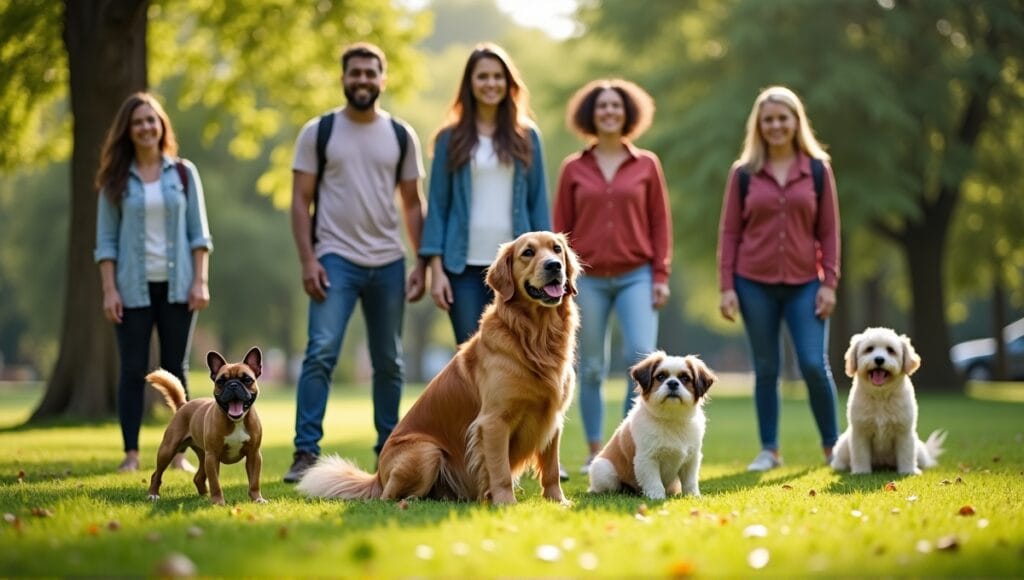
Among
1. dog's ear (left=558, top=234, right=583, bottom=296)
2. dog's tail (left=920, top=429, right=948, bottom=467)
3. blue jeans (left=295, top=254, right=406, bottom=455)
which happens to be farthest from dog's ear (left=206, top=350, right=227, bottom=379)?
dog's tail (left=920, top=429, right=948, bottom=467)

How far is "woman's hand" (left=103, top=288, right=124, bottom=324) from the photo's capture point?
7902 millimetres

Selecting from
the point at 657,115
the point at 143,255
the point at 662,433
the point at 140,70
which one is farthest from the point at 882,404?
the point at 657,115

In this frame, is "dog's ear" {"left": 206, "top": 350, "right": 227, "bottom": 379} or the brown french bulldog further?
"dog's ear" {"left": 206, "top": 350, "right": 227, "bottom": 379}

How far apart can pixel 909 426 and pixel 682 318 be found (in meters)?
41.1

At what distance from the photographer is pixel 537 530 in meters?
4.70

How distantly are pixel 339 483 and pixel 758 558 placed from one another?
9.74 feet

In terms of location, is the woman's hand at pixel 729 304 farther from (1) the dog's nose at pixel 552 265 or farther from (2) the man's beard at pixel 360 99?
(2) the man's beard at pixel 360 99

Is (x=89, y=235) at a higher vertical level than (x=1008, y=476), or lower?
higher

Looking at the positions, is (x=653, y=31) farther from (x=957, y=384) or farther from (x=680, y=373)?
(x=680, y=373)

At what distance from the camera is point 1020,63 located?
861 inches

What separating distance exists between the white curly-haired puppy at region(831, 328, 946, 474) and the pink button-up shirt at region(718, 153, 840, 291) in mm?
873

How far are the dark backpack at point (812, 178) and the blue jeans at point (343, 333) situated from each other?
2.83m

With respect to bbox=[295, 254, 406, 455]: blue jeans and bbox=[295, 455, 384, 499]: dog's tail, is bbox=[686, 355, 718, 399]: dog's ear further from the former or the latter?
bbox=[295, 254, 406, 455]: blue jeans

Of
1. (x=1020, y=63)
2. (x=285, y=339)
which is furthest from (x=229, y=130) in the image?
(x=1020, y=63)
